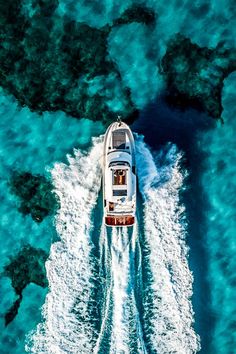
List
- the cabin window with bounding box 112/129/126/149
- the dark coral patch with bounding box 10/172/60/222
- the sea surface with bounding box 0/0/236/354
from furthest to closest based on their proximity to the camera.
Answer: the dark coral patch with bounding box 10/172/60/222
the sea surface with bounding box 0/0/236/354
the cabin window with bounding box 112/129/126/149

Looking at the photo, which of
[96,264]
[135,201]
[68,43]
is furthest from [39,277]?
[68,43]

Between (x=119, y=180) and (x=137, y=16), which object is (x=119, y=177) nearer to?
(x=119, y=180)

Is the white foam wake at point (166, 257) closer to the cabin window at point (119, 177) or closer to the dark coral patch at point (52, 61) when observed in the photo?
the cabin window at point (119, 177)

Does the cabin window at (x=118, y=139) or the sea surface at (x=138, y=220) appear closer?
the cabin window at (x=118, y=139)

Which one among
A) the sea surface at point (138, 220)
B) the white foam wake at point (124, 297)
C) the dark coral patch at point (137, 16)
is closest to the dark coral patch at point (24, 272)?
the sea surface at point (138, 220)

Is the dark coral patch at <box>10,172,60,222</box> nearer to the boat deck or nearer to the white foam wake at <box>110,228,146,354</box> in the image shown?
the boat deck

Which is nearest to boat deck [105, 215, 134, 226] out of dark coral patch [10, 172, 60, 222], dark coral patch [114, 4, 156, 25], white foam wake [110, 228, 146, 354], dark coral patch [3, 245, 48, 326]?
white foam wake [110, 228, 146, 354]

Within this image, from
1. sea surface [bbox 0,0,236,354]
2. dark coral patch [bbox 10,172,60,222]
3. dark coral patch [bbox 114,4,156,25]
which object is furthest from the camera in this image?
dark coral patch [bbox 10,172,60,222]
